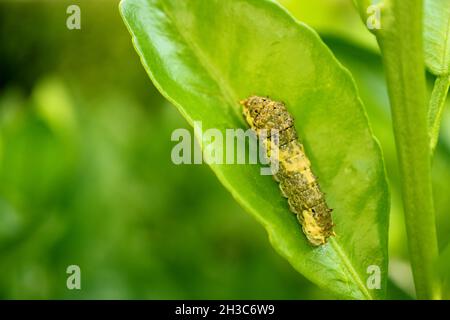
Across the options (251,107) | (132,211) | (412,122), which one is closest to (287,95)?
(251,107)

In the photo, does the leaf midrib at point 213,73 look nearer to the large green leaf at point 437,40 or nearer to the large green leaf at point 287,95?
the large green leaf at point 287,95

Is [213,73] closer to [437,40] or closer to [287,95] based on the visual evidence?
[287,95]

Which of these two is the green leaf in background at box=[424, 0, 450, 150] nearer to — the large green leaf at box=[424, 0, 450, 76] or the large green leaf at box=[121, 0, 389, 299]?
the large green leaf at box=[424, 0, 450, 76]

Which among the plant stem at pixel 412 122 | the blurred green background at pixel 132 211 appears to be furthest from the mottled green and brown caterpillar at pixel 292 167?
the blurred green background at pixel 132 211

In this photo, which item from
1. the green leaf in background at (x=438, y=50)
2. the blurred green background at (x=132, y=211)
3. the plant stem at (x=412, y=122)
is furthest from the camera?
the blurred green background at (x=132, y=211)

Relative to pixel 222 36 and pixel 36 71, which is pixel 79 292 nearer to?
pixel 222 36

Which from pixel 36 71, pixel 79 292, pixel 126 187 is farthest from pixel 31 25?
pixel 79 292
